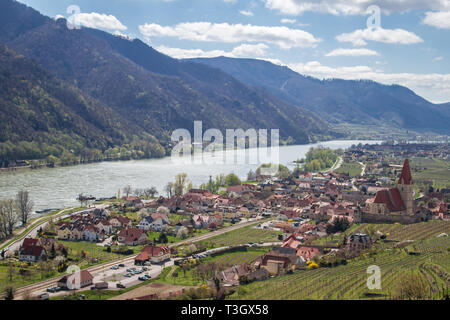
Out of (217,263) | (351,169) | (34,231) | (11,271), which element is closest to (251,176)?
Result: (351,169)

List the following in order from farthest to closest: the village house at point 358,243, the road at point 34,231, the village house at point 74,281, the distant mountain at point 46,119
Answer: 1. the distant mountain at point 46,119
2. the road at point 34,231
3. the village house at point 358,243
4. the village house at point 74,281

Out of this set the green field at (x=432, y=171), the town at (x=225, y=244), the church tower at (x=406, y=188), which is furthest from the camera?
the green field at (x=432, y=171)

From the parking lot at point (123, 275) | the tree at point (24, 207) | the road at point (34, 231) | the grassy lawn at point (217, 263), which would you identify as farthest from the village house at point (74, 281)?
the tree at point (24, 207)

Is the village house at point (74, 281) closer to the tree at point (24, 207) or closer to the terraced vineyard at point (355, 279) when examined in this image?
the terraced vineyard at point (355, 279)

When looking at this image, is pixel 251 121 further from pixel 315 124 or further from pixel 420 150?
pixel 420 150

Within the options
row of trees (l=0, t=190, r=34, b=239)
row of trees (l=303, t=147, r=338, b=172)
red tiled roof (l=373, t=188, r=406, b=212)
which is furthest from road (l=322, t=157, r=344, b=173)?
row of trees (l=0, t=190, r=34, b=239)

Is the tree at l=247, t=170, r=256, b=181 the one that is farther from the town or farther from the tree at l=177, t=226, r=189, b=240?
the tree at l=177, t=226, r=189, b=240

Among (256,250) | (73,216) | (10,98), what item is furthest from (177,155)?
(256,250)
